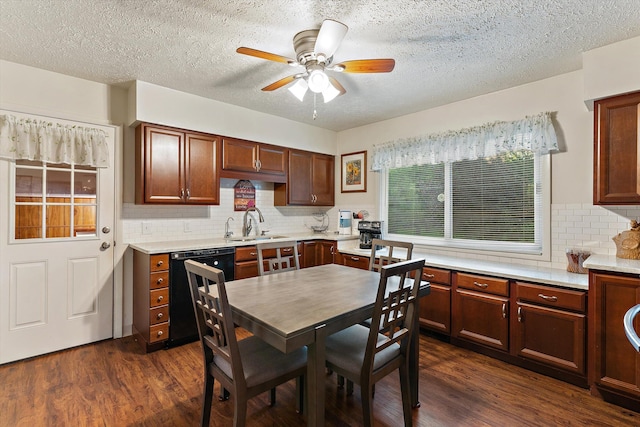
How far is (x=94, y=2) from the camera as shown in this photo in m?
1.86

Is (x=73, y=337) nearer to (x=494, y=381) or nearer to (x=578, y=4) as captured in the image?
(x=494, y=381)

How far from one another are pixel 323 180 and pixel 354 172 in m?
0.47

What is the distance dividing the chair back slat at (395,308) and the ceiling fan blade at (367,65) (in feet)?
4.03

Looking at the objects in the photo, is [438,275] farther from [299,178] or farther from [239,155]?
[239,155]

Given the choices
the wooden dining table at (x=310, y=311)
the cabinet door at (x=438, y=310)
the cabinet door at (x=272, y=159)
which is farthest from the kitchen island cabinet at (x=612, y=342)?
the cabinet door at (x=272, y=159)

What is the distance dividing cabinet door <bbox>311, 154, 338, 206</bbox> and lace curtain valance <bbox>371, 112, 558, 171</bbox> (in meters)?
0.79

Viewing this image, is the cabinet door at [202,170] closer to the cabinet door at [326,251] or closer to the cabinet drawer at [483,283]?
the cabinet door at [326,251]

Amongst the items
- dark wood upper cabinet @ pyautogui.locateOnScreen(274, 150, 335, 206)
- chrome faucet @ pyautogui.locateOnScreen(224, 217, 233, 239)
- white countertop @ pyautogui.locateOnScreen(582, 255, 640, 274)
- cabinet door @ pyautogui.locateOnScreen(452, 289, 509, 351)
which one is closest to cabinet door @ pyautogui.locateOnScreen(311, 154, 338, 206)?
dark wood upper cabinet @ pyautogui.locateOnScreen(274, 150, 335, 206)

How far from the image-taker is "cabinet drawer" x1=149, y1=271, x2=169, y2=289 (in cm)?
281

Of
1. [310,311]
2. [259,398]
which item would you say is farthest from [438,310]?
[310,311]


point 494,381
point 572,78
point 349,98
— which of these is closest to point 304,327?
point 494,381

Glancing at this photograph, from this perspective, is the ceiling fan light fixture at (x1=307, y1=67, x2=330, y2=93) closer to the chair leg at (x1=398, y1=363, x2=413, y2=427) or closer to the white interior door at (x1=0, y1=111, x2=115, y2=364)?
the chair leg at (x1=398, y1=363, x2=413, y2=427)

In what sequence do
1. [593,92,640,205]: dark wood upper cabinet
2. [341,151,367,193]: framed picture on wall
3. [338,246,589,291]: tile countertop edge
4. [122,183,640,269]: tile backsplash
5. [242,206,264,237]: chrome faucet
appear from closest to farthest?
[593,92,640,205]: dark wood upper cabinet < [338,246,589,291]: tile countertop edge < [122,183,640,269]: tile backsplash < [242,206,264,237]: chrome faucet < [341,151,367,193]: framed picture on wall

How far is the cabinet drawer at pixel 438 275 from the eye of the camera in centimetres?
296
